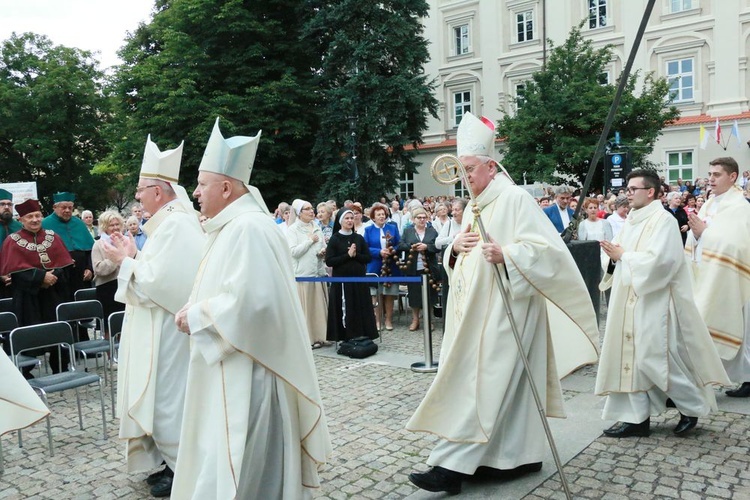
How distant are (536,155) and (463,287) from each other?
23.1 m

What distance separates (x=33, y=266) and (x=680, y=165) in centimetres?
2962

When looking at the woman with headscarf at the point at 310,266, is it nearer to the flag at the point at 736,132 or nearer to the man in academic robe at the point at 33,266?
the man in academic robe at the point at 33,266

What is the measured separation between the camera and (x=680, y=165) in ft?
103

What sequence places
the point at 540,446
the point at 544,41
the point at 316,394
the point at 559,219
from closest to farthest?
the point at 316,394 < the point at 540,446 < the point at 559,219 < the point at 544,41

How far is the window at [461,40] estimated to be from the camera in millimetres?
36647

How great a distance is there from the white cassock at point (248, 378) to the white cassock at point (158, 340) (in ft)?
2.55

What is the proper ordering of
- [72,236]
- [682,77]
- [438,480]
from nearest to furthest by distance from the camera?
[438,480], [72,236], [682,77]

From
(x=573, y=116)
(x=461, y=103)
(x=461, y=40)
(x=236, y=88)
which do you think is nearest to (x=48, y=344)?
(x=236, y=88)

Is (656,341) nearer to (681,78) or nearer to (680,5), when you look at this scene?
(681,78)

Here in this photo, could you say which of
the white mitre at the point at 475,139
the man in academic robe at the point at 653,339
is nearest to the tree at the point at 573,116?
the man in academic robe at the point at 653,339

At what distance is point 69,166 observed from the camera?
3731cm

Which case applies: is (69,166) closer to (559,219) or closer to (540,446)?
(559,219)

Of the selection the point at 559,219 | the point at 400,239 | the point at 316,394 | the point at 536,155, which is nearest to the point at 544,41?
the point at 536,155

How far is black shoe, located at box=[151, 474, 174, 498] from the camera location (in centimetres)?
439
